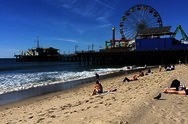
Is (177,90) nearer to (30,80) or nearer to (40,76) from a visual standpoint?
(30,80)

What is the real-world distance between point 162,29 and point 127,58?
8823 millimetres

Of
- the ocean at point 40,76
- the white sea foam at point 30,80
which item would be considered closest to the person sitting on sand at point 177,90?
the ocean at point 40,76

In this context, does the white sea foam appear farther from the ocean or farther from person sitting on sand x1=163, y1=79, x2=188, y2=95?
person sitting on sand x1=163, y1=79, x2=188, y2=95

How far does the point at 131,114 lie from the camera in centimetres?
725

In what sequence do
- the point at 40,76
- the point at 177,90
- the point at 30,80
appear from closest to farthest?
the point at 177,90
the point at 30,80
the point at 40,76

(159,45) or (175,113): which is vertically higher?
(159,45)

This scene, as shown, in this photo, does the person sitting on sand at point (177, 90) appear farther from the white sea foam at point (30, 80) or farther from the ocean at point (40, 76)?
the white sea foam at point (30, 80)

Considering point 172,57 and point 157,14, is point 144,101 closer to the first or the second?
point 172,57

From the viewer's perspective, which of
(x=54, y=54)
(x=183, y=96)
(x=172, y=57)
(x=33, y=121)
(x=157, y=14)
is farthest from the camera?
(x=54, y=54)

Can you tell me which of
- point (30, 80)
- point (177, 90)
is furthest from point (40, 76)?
point (177, 90)

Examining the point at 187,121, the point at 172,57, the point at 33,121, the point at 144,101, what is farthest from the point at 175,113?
the point at 172,57

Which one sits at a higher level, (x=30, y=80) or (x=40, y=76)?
(x=40, y=76)

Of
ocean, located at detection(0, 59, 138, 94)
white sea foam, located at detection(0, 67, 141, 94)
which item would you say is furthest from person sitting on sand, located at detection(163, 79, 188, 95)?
white sea foam, located at detection(0, 67, 141, 94)

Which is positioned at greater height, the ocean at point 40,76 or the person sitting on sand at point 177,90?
the person sitting on sand at point 177,90
